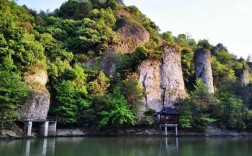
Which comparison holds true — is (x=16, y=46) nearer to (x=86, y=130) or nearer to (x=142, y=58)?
(x=86, y=130)

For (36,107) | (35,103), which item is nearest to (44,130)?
(36,107)

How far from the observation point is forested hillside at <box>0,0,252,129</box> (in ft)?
108

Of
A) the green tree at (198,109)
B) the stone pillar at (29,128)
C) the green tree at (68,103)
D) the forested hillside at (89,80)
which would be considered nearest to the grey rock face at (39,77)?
the forested hillside at (89,80)

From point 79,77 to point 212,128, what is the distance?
60.7ft

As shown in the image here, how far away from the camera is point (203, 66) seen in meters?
48.2

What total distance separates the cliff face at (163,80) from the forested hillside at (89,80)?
1222 mm

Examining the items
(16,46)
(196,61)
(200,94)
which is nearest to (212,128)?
(200,94)

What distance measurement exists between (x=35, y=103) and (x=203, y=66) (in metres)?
28.5

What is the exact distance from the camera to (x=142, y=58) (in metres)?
43.3

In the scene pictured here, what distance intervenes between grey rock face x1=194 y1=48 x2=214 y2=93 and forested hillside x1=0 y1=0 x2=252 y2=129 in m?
3.15

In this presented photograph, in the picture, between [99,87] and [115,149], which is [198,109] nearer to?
[99,87]

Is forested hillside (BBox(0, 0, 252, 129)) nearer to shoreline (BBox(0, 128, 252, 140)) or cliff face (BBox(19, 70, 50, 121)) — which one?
cliff face (BBox(19, 70, 50, 121))

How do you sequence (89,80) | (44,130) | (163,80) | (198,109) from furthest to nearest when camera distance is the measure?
(163,80)
(89,80)
(198,109)
(44,130)

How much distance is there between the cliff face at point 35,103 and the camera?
31016 mm
